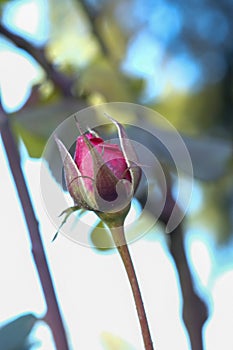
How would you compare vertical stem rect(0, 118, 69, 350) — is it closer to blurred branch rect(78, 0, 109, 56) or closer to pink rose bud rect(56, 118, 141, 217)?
pink rose bud rect(56, 118, 141, 217)

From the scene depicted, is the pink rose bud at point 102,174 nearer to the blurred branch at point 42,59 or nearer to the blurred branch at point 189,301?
the blurred branch at point 189,301

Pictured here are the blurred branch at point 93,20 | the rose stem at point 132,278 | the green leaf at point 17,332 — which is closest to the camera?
the rose stem at point 132,278

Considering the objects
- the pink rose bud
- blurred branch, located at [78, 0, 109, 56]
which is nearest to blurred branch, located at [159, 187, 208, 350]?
the pink rose bud

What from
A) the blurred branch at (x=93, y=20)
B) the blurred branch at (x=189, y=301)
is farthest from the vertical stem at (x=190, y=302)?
the blurred branch at (x=93, y=20)

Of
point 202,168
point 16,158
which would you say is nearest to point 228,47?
point 202,168

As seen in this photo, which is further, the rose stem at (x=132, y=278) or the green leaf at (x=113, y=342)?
the green leaf at (x=113, y=342)
